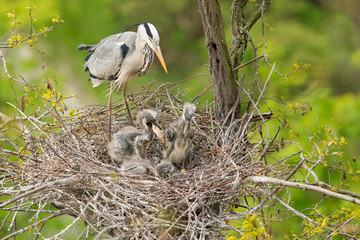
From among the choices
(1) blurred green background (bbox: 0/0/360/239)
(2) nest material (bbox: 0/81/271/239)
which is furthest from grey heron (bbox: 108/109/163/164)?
(1) blurred green background (bbox: 0/0/360/239)

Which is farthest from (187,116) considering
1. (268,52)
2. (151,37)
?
(268,52)

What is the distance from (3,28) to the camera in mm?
4625

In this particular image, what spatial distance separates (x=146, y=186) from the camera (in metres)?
2.72

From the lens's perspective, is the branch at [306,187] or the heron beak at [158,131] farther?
the heron beak at [158,131]

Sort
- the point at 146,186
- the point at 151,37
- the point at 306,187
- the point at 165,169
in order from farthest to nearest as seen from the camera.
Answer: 1. the point at 151,37
2. the point at 165,169
3. the point at 146,186
4. the point at 306,187

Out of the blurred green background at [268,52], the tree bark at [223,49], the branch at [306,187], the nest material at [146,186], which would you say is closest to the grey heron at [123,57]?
the blurred green background at [268,52]

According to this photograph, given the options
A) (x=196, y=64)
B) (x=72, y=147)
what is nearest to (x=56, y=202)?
(x=72, y=147)

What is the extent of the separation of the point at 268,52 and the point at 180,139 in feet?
3.75

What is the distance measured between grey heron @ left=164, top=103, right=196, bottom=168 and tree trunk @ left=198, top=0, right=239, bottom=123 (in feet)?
0.64

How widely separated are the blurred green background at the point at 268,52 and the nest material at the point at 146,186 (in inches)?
16.0

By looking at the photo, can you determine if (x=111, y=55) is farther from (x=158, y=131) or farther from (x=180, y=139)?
(x=180, y=139)

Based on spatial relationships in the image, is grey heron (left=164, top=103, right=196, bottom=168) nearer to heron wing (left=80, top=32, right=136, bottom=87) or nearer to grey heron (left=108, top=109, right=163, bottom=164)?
grey heron (left=108, top=109, right=163, bottom=164)

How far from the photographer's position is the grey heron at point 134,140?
315 centimetres

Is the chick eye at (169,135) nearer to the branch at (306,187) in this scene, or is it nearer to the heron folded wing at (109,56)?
the heron folded wing at (109,56)
